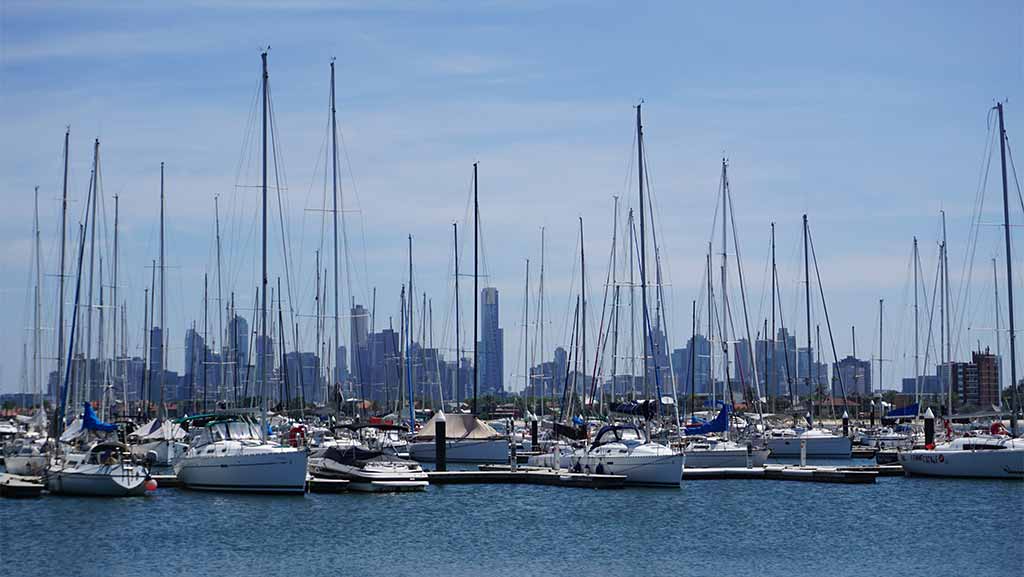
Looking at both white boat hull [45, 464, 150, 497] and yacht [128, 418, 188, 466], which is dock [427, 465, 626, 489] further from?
yacht [128, 418, 188, 466]

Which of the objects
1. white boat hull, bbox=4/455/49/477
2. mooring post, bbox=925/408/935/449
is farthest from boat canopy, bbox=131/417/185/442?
mooring post, bbox=925/408/935/449

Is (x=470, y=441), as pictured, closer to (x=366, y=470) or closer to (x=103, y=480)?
(x=366, y=470)

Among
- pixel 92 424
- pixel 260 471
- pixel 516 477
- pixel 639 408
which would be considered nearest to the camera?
pixel 260 471

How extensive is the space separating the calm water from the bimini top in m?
3.08

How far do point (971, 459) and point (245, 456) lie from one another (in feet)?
104

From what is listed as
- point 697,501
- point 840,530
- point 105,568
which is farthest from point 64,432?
point 840,530

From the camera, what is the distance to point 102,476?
46.3m

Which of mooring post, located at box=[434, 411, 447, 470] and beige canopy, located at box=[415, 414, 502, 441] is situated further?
beige canopy, located at box=[415, 414, 502, 441]

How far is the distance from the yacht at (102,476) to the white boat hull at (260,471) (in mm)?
2552

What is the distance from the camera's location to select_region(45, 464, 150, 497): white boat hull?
152ft

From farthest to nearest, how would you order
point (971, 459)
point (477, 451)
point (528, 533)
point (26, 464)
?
1. point (477, 451)
2. point (26, 464)
3. point (971, 459)
4. point (528, 533)

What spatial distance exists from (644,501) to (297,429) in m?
15.9

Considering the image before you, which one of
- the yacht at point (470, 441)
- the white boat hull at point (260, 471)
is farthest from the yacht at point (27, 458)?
the yacht at point (470, 441)

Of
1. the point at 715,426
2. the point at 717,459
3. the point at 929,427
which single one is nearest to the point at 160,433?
the point at 717,459
